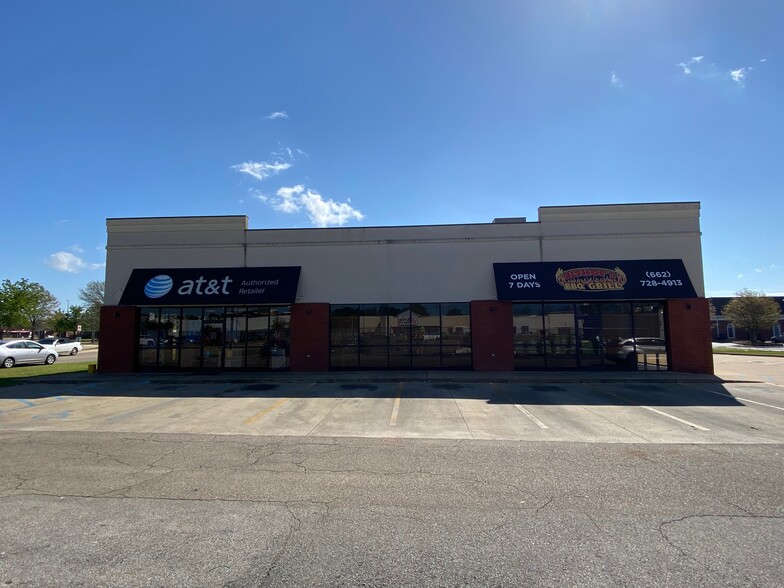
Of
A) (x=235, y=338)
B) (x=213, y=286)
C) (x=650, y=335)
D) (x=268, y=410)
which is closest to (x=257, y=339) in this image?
(x=235, y=338)

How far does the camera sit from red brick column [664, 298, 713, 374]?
57.3 feet

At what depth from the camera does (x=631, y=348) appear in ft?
59.7

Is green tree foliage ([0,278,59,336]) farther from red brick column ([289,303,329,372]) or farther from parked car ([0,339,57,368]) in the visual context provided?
red brick column ([289,303,329,372])

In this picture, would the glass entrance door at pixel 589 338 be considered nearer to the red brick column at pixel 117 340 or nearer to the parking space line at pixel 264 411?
the parking space line at pixel 264 411

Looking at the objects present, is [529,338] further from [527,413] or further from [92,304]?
[92,304]

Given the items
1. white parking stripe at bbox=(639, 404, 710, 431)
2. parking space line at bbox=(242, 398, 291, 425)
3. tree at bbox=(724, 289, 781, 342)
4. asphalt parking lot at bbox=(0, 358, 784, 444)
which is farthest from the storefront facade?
tree at bbox=(724, 289, 781, 342)

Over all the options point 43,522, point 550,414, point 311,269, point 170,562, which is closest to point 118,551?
point 170,562

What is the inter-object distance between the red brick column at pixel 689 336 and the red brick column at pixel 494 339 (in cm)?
651

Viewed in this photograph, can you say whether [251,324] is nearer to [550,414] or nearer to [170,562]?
[550,414]

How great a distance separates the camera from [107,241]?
19781 millimetres

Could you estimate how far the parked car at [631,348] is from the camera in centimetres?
1803

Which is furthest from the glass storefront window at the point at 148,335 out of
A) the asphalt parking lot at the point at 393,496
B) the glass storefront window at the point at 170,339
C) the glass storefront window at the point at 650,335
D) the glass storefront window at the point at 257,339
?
the glass storefront window at the point at 650,335

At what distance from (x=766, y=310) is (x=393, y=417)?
61.4 metres

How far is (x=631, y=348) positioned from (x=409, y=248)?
10284 millimetres
